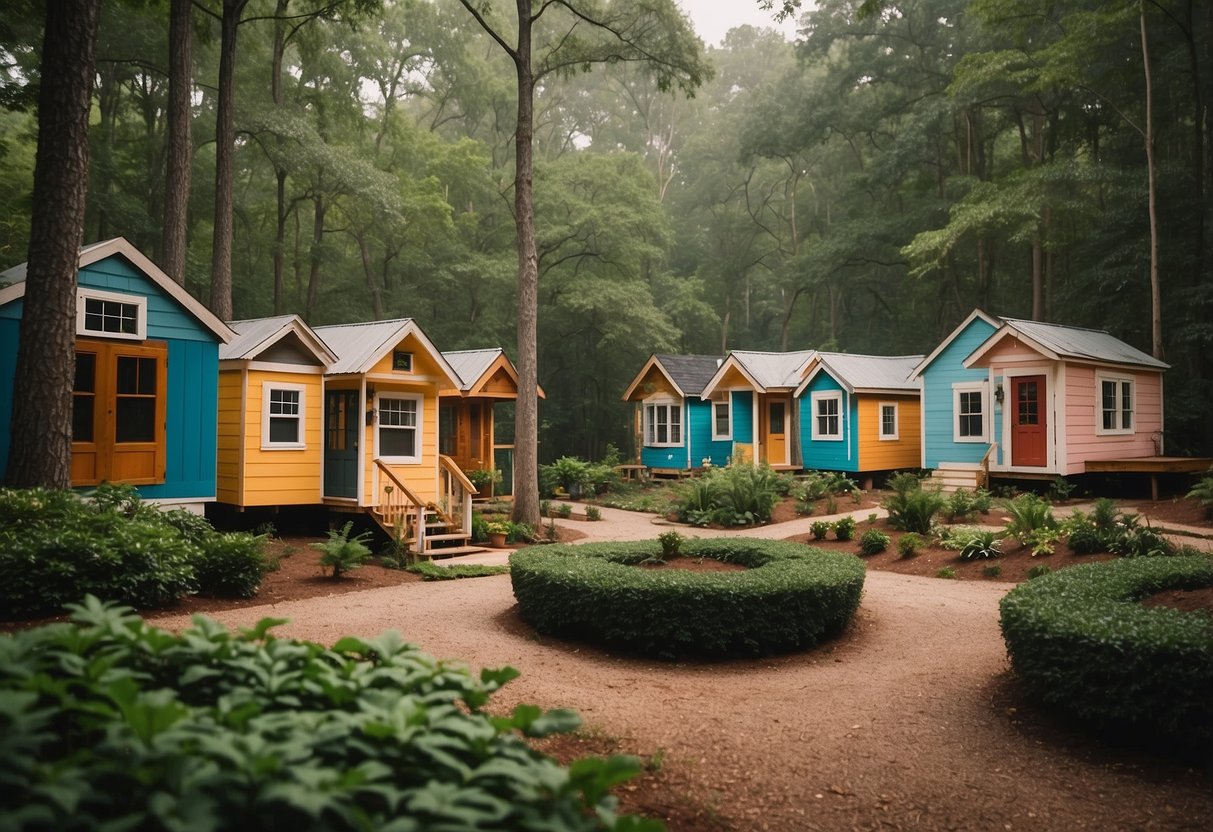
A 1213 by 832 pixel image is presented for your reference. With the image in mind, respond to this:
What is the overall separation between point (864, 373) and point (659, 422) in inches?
290

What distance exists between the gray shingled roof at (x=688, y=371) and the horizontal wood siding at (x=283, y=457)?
15.2m

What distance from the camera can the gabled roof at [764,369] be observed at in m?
26.5

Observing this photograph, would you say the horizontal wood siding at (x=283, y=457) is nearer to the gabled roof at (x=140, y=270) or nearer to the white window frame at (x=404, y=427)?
the white window frame at (x=404, y=427)

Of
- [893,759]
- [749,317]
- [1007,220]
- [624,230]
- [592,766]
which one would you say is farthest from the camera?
[749,317]

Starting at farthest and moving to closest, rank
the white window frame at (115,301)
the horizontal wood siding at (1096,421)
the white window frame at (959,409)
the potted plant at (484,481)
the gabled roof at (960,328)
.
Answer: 1. the potted plant at (484,481)
2. the gabled roof at (960,328)
3. the white window frame at (959,409)
4. the horizontal wood siding at (1096,421)
5. the white window frame at (115,301)

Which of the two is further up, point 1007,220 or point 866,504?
point 1007,220

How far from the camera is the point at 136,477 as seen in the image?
495 inches

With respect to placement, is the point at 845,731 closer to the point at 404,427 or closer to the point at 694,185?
the point at 404,427

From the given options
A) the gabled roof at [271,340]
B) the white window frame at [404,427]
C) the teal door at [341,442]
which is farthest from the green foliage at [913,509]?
the gabled roof at [271,340]

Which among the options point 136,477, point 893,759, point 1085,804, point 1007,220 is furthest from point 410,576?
point 1007,220

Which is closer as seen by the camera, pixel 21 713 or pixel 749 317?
pixel 21 713

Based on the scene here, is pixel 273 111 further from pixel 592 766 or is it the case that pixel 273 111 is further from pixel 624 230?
pixel 592 766

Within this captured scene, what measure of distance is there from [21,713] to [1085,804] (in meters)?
5.12

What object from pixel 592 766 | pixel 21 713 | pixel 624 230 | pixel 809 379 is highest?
pixel 624 230
